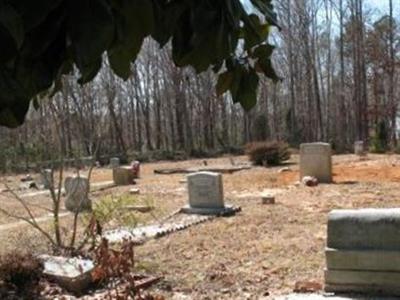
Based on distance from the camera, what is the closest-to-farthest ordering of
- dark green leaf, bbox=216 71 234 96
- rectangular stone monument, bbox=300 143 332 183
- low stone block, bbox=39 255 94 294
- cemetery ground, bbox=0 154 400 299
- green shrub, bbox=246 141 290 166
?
dark green leaf, bbox=216 71 234 96, low stone block, bbox=39 255 94 294, cemetery ground, bbox=0 154 400 299, rectangular stone monument, bbox=300 143 332 183, green shrub, bbox=246 141 290 166

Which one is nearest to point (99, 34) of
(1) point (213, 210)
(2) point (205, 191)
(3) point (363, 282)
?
(3) point (363, 282)

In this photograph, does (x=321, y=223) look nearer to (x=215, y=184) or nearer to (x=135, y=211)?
(x=215, y=184)

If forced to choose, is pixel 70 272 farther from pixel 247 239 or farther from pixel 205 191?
pixel 205 191

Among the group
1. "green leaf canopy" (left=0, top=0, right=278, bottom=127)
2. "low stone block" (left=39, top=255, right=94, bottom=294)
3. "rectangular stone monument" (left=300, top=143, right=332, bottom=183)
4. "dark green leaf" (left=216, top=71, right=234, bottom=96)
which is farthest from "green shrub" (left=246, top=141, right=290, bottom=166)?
"green leaf canopy" (left=0, top=0, right=278, bottom=127)

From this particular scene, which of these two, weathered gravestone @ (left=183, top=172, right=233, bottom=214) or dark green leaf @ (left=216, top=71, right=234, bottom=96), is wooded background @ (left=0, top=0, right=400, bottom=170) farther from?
dark green leaf @ (left=216, top=71, right=234, bottom=96)

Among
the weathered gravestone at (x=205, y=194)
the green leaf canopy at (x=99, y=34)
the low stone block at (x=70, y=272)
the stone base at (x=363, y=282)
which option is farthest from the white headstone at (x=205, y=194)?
the green leaf canopy at (x=99, y=34)

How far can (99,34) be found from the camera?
854 mm

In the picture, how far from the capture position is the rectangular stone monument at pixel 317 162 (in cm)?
1738

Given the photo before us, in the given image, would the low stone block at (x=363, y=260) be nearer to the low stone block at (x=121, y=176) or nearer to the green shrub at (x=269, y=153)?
the low stone block at (x=121, y=176)

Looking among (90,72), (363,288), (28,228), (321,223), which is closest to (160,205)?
(28,228)

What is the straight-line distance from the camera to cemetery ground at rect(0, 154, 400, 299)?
6910 mm

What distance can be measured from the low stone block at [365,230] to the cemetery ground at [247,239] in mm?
571

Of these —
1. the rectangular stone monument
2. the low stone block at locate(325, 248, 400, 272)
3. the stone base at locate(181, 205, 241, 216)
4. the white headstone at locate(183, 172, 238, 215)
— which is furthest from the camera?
the rectangular stone monument

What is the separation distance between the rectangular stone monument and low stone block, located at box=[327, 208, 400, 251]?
37.3 feet
